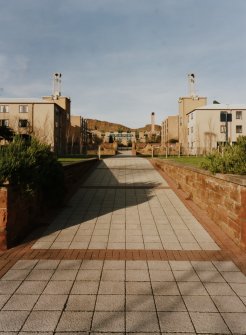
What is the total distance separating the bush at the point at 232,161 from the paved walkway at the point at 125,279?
167 cm

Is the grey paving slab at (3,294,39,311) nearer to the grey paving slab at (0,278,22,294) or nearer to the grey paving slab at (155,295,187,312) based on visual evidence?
the grey paving slab at (0,278,22,294)

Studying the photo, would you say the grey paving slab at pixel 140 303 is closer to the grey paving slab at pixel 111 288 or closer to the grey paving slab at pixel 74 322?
the grey paving slab at pixel 111 288

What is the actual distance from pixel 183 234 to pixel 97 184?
28.5 feet

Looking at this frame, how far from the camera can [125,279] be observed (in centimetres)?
482

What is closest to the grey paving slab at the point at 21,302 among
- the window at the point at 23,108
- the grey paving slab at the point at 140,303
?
the grey paving slab at the point at 140,303

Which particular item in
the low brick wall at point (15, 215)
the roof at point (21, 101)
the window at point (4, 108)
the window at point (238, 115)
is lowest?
the low brick wall at point (15, 215)

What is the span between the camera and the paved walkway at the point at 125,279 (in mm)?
3625

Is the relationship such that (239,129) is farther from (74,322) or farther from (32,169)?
(74,322)

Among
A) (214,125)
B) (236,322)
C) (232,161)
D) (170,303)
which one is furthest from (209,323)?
(214,125)

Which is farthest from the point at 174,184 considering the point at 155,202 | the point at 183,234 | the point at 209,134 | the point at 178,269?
the point at 209,134

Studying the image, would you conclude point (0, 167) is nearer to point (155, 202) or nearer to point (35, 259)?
point (35, 259)

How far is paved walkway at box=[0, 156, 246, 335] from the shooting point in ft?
11.9

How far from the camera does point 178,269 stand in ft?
17.2

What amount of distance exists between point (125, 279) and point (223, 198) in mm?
3928
